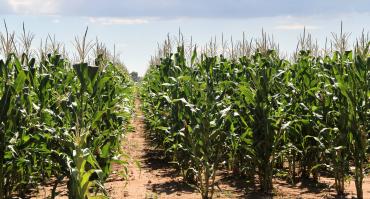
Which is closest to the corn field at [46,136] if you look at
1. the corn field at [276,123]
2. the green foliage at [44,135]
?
the green foliage at [44,135]

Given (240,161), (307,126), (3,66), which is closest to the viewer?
(3,66)

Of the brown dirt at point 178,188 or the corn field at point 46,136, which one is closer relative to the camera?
the corn field at point 46,136

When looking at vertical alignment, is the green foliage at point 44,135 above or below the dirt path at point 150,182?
above

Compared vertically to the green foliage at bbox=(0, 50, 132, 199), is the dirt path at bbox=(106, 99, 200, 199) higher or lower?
lower

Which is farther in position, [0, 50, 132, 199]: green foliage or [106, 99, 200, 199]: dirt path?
[106, 99, 200, 199]: dirt path

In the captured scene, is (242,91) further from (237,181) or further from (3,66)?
(3,66)

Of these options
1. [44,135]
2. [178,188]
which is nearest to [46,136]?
[44,135]

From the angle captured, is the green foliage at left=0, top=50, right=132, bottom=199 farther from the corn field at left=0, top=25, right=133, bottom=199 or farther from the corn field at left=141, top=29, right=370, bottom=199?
the corn field at left=141, top=29, right=370, bottom=199

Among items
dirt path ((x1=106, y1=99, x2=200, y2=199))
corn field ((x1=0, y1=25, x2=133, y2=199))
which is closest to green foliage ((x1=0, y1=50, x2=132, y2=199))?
corn field ((x1=0, y1=25, x2=133, y2=199))

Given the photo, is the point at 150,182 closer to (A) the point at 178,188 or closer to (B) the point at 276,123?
(A) the point at 178,188

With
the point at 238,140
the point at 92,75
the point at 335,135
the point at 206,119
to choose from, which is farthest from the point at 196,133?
the point at 335,135

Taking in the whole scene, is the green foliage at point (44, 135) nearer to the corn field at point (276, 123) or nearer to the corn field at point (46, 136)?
the corn field at point (46, 136)

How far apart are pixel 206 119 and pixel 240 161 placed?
2.18 meters

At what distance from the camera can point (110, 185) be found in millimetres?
7875
